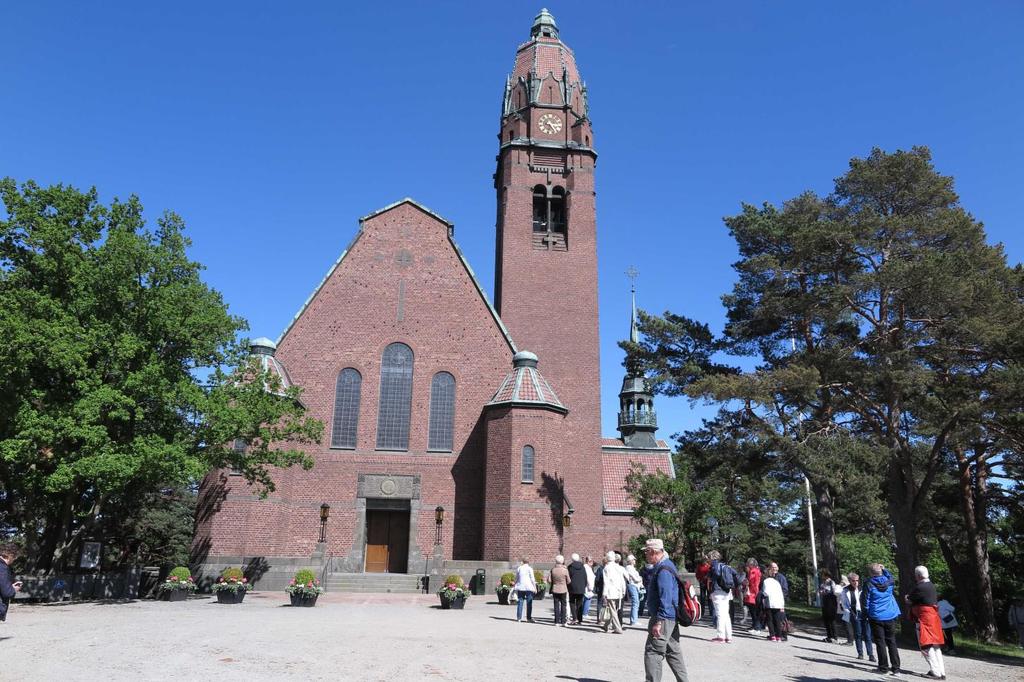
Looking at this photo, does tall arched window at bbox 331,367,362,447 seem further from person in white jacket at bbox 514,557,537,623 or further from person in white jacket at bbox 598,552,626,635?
person in white jacket at bbox 598,552,626,635

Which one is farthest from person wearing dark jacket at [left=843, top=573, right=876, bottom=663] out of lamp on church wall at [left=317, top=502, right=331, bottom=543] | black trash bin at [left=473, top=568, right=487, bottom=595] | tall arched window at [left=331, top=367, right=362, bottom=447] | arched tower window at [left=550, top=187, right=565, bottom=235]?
arched tower window at [left=550, top=187, right=565, bottom=235]

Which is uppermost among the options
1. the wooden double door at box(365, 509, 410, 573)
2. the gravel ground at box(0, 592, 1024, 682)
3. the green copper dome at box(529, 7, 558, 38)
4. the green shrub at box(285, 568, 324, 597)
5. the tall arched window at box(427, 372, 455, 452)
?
the green copper dome at box(529, 7, 558, 38)

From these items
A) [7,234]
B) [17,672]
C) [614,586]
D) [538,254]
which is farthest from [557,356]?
[17,672]

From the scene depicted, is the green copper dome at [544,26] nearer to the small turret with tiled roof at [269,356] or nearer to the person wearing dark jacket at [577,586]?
the small turret with tiled roof at [269,356]

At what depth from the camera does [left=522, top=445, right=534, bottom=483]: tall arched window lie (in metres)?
25.1

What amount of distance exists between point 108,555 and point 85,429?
17591mm

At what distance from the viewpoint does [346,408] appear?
27453 mm

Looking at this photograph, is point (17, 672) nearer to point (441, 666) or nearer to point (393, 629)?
point (441, 666)

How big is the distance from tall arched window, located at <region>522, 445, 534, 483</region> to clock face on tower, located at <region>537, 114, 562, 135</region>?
54.9ft

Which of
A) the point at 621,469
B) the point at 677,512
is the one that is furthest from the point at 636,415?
the point at 677,512

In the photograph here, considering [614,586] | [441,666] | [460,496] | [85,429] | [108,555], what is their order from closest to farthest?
[441,666] → [614,586] → [85,429] → [460,496] → [108,555]

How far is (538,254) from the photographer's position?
32156mm

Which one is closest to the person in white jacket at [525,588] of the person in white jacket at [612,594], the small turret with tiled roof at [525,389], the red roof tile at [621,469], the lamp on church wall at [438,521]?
the person in white jacket at [612,594]

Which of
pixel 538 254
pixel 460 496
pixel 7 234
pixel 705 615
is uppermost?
pixel 538 254
